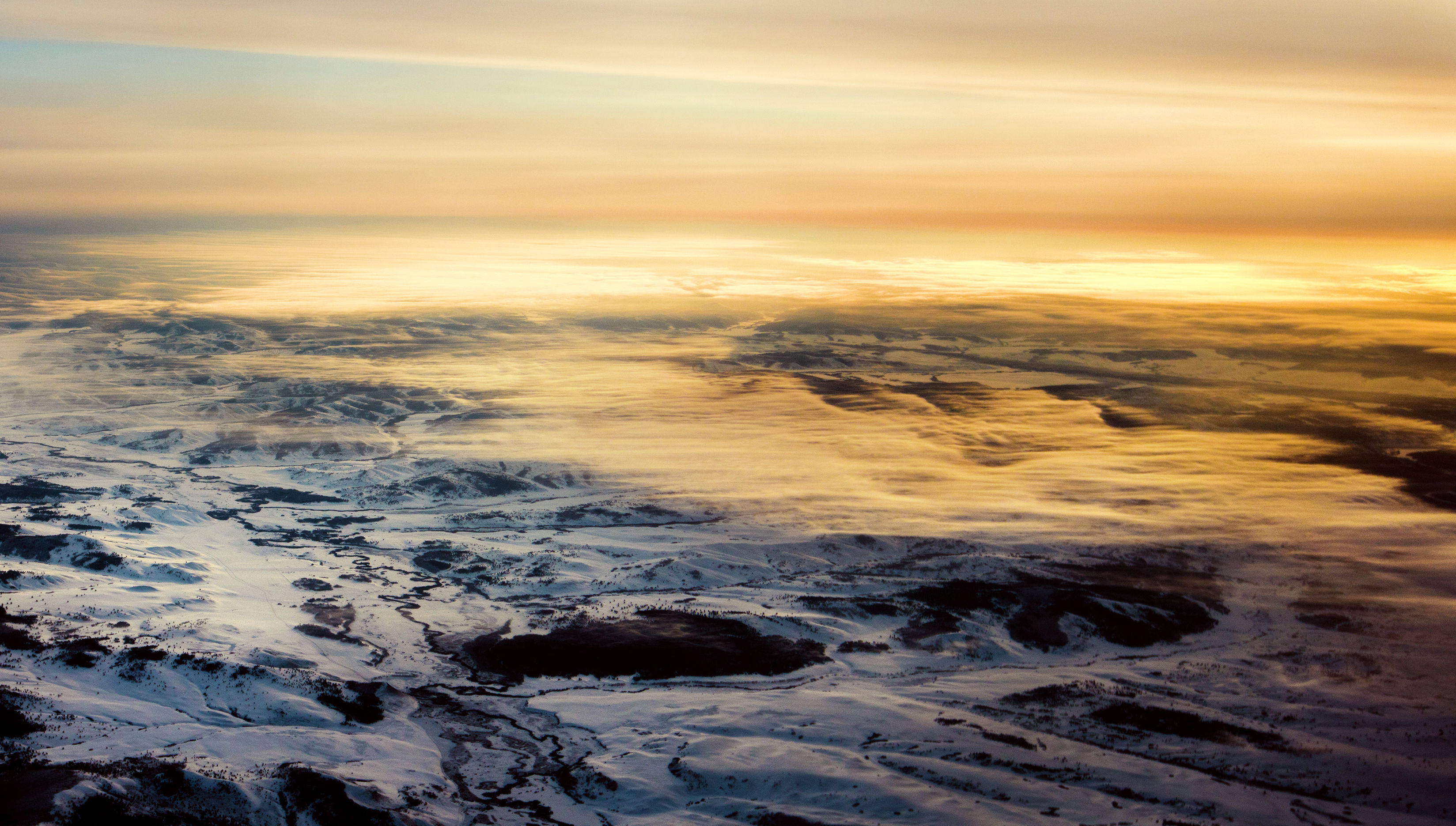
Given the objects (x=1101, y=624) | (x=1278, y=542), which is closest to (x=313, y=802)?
(x=1101, y=624)

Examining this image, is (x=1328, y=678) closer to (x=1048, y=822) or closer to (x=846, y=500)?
(x=1048, y=822)

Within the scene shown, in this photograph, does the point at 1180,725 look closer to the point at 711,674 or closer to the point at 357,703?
the point at 711,674

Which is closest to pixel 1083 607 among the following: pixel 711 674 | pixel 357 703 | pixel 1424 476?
pixel 711 674

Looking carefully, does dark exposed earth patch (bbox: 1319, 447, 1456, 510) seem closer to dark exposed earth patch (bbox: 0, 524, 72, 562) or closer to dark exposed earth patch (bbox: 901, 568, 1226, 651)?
dark exposed earth patch (bbox: 901, 568, 1226, 651)

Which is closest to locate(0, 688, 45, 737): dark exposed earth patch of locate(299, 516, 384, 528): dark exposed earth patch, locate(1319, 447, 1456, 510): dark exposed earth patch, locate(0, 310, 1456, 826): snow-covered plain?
locate(0, 310, 1456, 826): snow-covered plain

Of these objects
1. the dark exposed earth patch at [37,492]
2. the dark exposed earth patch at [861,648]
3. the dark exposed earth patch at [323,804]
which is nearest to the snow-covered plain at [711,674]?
the dark exposed earth patch at [323,804]

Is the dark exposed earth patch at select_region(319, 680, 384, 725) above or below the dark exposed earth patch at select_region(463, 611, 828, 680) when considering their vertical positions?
below

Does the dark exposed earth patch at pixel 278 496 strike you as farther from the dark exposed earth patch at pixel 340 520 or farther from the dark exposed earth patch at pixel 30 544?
the dark exposed earth patch at pixel 30 544
